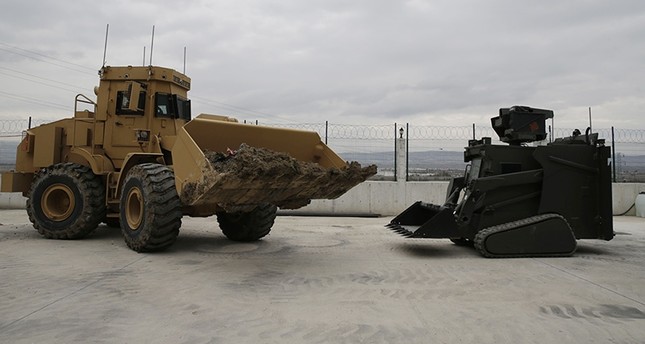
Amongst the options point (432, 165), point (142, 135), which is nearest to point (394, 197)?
→ point (432, 165)

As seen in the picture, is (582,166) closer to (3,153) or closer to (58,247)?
(58,247)

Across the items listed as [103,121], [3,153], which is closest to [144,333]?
[103,121]

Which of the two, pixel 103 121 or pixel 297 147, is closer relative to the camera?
pixel 297 147

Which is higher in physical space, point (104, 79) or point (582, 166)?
point (104, 79)

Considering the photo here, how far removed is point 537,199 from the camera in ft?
23.3

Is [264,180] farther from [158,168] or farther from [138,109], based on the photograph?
[138,109]

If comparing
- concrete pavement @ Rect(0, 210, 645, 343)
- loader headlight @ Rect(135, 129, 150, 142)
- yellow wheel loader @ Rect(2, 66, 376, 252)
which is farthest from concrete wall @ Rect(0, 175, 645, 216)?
loader headlight @ Rect(135, 129, 150, 142)

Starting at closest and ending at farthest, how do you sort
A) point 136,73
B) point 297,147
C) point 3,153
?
point 297,147 < point 136,73 < point 3,153

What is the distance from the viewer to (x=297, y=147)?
6883 millimetres

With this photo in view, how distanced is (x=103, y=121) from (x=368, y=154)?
334 inches

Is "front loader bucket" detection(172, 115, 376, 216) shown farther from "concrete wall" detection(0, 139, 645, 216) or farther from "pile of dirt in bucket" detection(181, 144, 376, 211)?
"concrete wall" detection(0, 139, 645, 216)

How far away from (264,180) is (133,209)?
273cm

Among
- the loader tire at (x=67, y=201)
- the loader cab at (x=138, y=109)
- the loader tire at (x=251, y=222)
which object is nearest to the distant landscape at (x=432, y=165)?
the loader tire at (x=251, y=222)

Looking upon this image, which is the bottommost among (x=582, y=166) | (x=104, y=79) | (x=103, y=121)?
(x=582, y=166)
